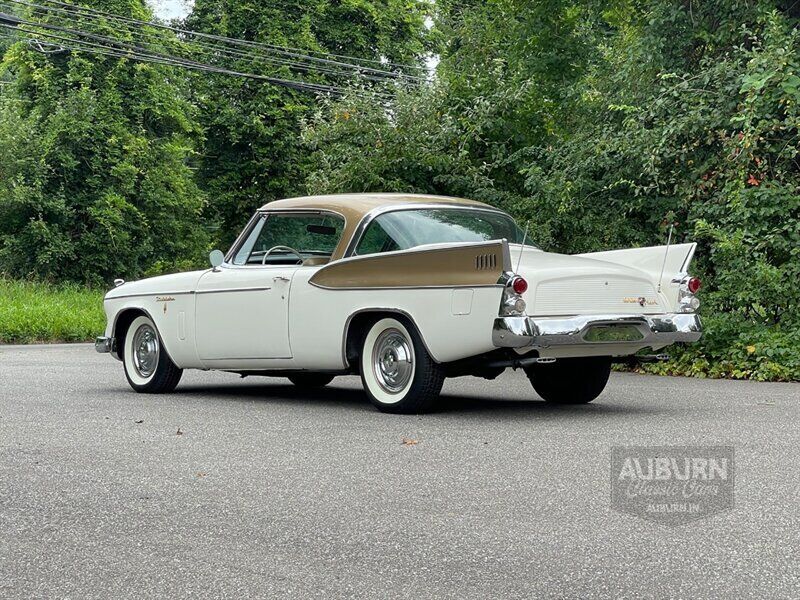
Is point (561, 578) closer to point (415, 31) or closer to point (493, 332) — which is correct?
point (493, 332)

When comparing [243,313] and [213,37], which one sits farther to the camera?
[213,37]

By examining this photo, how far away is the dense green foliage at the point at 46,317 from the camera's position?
22.8m

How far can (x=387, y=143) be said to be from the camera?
59.3 feet

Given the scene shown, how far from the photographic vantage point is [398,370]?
8.95 m

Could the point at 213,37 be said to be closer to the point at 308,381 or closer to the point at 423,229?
the point at 308,381

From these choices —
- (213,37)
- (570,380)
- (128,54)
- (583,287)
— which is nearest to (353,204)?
(583,287)

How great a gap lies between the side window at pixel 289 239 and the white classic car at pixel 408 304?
0.01 m

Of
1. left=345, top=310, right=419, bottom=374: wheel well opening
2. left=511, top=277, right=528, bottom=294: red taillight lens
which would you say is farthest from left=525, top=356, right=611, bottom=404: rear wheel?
left=511, top=277, right=528, bottom=294: red taillight lens

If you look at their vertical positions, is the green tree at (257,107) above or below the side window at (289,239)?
above

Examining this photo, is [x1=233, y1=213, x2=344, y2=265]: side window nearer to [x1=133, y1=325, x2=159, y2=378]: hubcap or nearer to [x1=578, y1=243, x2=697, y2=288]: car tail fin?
[x1=133, y1=325, x2=159, y2=378]: hubcap

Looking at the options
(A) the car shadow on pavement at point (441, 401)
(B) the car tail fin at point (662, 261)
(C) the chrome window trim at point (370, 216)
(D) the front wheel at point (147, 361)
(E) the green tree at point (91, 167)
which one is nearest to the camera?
(B) the car tail fin at point (662, 261)

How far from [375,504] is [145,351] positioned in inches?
236

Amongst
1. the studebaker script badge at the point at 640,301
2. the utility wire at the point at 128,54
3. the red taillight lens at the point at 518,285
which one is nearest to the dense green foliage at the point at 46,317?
the utility wire at the point at 128,54

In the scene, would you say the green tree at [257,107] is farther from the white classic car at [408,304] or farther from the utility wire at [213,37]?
the white classic car at [408,304]
